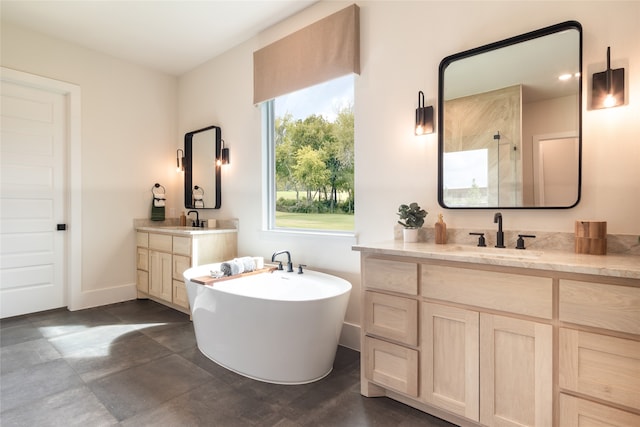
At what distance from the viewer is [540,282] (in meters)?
1.42

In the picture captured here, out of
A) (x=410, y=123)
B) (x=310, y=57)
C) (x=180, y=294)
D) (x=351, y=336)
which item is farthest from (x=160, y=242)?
(x=410, y=123)

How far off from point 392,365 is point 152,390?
1.54 metres

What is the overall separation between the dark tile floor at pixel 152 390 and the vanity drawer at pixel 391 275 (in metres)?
0.72

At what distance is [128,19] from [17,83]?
1427mm

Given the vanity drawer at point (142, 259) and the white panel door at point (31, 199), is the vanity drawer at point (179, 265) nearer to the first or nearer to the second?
the vanity drawer at point (142, 259)

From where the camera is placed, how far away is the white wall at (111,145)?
144 inches

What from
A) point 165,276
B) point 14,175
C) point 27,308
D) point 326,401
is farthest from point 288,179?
point 27,308

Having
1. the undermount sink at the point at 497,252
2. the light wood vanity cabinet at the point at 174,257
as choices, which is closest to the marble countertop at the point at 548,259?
the undermount sink at the point at 497,252

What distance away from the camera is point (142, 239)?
4078 mm

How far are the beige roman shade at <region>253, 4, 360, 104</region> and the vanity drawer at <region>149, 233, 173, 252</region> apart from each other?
185cm

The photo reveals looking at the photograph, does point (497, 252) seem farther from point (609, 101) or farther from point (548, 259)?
point (609, 101)

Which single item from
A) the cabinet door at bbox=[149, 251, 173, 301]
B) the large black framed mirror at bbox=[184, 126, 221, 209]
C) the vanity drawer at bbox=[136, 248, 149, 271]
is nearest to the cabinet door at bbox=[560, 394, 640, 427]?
the cabinet door at bbox=[149, 251, 173, 301]

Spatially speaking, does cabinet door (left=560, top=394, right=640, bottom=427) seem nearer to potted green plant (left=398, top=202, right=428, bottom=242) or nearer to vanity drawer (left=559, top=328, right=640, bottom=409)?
vanity drawer (left=559, top=328, right=640, bottom=409)

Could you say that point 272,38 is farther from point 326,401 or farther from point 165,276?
point 326,401
